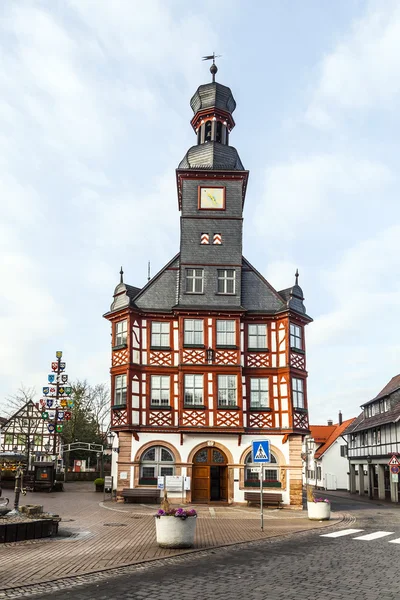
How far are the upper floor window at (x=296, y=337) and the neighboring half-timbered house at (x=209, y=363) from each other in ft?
0.30

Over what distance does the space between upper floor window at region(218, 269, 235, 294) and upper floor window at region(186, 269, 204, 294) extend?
3.40 ft

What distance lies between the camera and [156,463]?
32.8 m

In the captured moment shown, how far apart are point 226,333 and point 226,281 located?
122 inches

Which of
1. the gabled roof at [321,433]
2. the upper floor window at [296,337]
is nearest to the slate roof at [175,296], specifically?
the upper floor window at [296,337]

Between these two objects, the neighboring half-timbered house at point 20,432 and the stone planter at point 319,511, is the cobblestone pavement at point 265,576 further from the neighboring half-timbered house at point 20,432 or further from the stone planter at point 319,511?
the neighboring half-timbered house at point 20,432

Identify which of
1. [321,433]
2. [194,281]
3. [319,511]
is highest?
[194,281]

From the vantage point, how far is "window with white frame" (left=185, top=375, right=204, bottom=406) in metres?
33.2

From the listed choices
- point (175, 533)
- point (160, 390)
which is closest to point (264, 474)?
point (160, 390)

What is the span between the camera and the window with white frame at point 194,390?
33.2 m

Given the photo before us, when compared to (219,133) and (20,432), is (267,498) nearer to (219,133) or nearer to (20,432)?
(219,133)

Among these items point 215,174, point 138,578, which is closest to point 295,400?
point 215,174

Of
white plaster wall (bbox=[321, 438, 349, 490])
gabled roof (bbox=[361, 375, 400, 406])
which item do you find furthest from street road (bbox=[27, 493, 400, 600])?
white plaster wall (bbox=[321, 438, 349, 490])

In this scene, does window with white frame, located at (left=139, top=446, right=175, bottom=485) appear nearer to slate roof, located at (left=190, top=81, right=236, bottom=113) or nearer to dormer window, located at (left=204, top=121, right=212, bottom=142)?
dormer window, located at (left=204, top=121, right=212, bottom=142)

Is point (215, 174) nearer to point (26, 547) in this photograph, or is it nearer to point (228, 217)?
point (228, 217)
